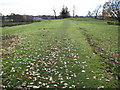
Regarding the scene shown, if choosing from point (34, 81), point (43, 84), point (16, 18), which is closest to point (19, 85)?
point (34, 81)

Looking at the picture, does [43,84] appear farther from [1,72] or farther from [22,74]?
[1,72]

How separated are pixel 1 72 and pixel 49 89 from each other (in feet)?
10.8

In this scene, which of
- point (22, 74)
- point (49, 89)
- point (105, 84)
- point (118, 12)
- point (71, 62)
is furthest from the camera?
point (118, 12)

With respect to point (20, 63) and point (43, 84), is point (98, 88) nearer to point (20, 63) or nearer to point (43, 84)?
point (43, 84)

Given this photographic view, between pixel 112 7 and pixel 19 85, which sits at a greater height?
pixel 112 7

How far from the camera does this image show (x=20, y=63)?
26.7ft

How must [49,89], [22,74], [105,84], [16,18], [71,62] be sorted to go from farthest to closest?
[16,18], [71,62], [22,74], [105,84], [49,89]

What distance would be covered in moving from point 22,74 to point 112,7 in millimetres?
56594

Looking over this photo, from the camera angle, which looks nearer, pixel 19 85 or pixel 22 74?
pixel 19 85

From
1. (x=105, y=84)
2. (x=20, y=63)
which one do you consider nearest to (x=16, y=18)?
(x=20, y=63)

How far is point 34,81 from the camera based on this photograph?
6039 mm

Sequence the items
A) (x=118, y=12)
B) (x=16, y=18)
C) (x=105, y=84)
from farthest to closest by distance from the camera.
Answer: (x=16, y=18) → (x=118, y=12) → (x=105, y=84)

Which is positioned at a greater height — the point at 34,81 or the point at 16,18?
the point at 16,18

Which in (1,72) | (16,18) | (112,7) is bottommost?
(1,72)
